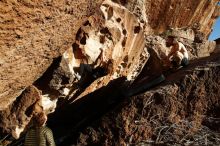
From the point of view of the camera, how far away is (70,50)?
5.20m

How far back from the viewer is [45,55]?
4641 millimetres

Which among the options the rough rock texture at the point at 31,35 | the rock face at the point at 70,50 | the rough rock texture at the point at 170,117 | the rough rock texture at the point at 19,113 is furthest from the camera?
the rough rock texture at the point at 170,117

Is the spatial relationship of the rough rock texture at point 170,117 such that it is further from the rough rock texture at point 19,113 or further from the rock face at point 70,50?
the rough rock texture at point 19,113

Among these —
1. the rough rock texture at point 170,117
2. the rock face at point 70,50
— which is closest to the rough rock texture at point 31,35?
the rock face at point 70,50

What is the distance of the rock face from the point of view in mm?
3994

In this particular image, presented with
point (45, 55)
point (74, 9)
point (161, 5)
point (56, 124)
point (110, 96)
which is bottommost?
point (56, 124)

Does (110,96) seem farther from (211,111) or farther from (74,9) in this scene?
(74,9)

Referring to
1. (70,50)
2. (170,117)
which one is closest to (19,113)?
(70,50)

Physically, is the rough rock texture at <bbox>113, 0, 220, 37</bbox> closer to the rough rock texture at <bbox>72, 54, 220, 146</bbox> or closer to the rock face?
the rock face

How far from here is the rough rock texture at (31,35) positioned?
3.75 m

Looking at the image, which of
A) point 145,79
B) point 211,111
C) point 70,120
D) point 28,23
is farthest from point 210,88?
point 28,23

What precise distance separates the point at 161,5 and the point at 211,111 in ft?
9.88

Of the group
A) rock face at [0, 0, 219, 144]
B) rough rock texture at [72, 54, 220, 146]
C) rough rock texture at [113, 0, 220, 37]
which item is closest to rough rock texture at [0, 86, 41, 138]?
rock face at [0, 0, 219, 144]

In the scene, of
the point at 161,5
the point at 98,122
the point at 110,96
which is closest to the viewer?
the point at 98,122
